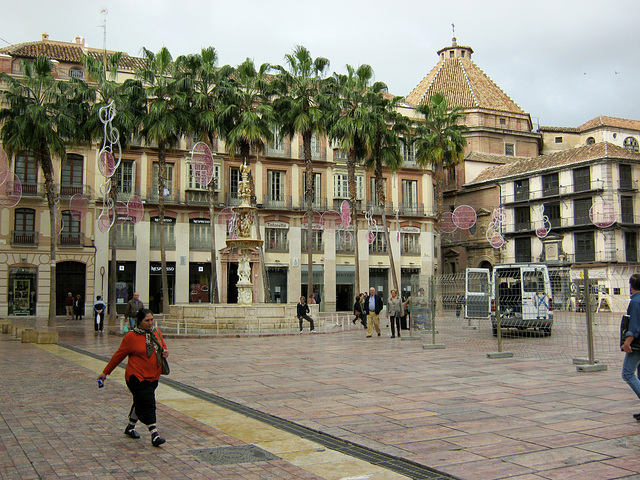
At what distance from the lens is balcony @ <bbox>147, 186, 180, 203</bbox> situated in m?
44.4

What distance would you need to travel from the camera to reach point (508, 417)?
866cm

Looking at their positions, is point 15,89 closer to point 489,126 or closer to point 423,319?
point 423,319

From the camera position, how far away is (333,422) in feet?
28.2

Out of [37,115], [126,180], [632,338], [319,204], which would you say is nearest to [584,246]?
[319,204]

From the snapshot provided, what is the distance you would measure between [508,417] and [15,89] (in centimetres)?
2852

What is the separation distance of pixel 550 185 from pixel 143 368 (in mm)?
51558

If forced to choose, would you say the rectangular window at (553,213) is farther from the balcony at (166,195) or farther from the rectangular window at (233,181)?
the balcony at (166,195)

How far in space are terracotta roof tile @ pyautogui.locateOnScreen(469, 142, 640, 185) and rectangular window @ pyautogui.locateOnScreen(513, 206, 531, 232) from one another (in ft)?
10.2

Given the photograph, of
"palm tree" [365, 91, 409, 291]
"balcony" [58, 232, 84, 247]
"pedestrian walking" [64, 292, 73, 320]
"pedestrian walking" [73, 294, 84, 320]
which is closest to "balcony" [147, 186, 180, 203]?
"balcony" [58, 232, 84, 247]

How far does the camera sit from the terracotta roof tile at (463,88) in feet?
215

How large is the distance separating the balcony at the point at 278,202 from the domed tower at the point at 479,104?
68.3 ft

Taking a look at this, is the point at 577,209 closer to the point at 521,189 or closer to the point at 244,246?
the point at 521,189

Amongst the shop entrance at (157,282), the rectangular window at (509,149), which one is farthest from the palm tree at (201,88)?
the rectangular window at (509,149)

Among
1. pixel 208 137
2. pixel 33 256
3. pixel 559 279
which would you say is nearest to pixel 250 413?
pixel 559 279
